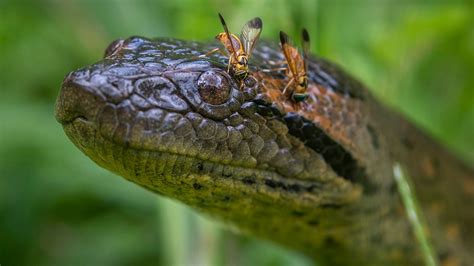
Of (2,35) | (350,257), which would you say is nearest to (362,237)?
(350,257)

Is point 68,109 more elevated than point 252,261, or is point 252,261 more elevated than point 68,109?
point 68,109

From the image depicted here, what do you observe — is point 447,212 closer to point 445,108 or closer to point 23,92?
point 445,108

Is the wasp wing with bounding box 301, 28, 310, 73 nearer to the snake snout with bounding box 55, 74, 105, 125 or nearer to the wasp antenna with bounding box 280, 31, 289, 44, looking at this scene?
the wasp antenna with bounding box 280, 31, 289, 44

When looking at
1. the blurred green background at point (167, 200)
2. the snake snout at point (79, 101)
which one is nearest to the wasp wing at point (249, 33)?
the snake snout at point (79, 101)

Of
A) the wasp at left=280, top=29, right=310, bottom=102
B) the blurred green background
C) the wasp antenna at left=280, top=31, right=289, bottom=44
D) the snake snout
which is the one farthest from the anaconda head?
the blurred green background

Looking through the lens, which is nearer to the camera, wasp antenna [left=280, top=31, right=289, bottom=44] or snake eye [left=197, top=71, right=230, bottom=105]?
snake eye [left=197, top=71, right=230, bottom=105]

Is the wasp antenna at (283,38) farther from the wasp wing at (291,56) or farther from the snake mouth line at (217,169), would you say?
the snake mouth line at (217,169)
